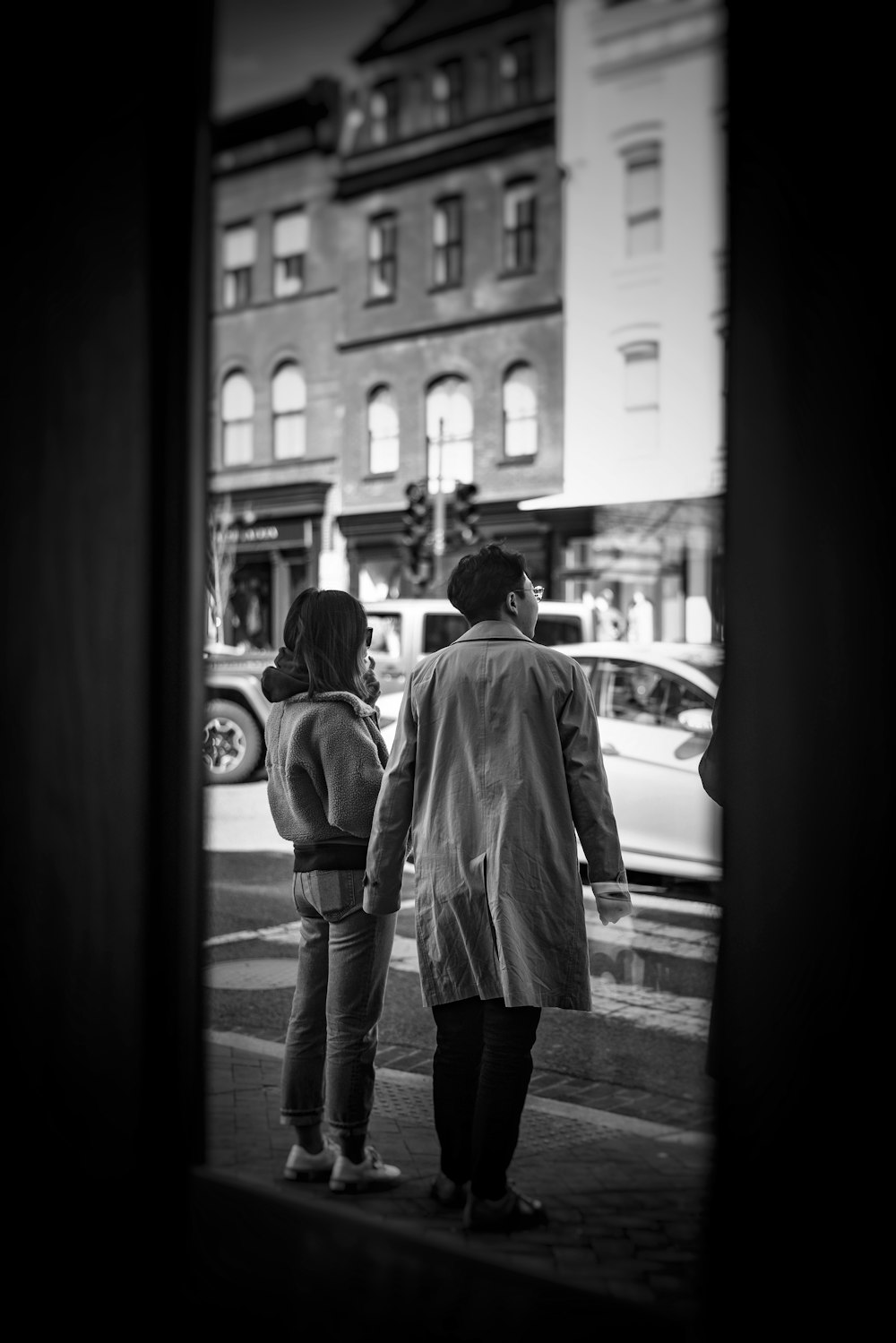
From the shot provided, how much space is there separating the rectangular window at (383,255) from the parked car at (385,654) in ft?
47.6

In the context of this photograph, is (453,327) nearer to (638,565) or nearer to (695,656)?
(638,565)

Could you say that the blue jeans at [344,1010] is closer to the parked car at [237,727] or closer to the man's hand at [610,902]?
the man's hand at [610,902]

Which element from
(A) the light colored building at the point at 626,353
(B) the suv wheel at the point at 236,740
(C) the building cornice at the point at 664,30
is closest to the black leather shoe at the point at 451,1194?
(C) the building cornice at the point at 664,30

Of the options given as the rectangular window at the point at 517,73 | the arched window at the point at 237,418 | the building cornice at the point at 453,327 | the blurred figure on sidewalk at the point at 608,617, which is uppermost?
the rectangular window at the point at 517,73

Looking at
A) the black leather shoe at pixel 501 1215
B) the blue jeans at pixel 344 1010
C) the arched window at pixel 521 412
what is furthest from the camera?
the arched window at pixel 521 412

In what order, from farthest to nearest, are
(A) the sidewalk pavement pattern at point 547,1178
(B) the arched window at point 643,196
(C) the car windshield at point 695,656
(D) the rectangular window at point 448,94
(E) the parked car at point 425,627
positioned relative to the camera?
(D) the rectangular window at point 448,94 < (B) the arched window at point 643,196 < (E) the parked car at point 425,627 < (C) the car windshield at point 695,656 < (A) the sidewalk pavement pattern at point 547,1178

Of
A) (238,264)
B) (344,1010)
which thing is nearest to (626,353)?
(238,264)

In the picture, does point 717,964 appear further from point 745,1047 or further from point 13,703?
point 13,703

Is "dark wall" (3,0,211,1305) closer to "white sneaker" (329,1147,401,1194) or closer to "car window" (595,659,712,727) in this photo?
"white sneaker" (329,1147,401,1194)

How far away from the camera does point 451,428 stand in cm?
2359

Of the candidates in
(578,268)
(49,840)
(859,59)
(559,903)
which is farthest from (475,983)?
(578,268)

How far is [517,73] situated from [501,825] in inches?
845

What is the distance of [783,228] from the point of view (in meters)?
1.50

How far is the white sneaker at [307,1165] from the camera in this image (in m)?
3.34
